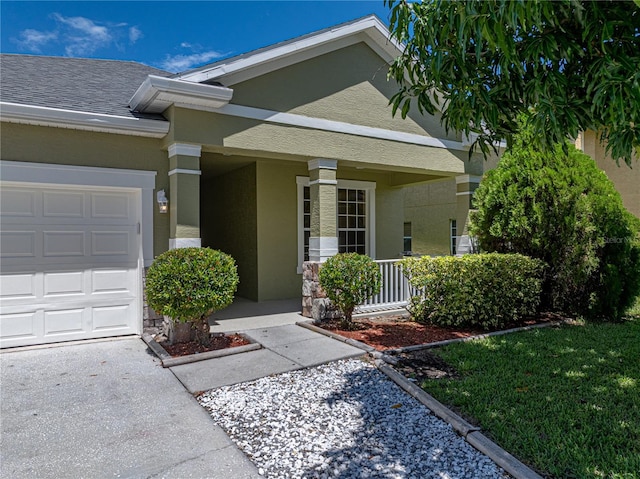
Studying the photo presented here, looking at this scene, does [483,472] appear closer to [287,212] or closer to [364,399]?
[364,399]

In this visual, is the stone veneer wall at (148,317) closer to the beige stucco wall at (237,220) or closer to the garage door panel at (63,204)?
the garage door panel at (63,204)

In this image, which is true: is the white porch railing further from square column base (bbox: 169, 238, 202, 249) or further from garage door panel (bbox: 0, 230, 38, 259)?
garage door panel (bbox: 0, 230, 38, 259)

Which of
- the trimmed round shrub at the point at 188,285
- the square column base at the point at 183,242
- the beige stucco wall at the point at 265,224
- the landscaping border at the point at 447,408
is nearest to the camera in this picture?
the landscaping border at the point at 447,408

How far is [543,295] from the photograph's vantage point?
27.5 feet

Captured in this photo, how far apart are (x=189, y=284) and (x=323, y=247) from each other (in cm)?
281

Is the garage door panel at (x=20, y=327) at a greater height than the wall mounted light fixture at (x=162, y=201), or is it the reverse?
the wall mounted light fixture at (x=162, y=201)

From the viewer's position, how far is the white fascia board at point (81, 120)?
5.53m

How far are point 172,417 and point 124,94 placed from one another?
19.2ft

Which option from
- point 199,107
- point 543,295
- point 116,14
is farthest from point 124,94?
point 543,295

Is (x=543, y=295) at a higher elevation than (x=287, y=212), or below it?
below

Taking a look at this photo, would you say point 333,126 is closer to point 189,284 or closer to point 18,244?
point 189,284

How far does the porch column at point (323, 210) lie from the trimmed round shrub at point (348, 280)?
28.6 inches


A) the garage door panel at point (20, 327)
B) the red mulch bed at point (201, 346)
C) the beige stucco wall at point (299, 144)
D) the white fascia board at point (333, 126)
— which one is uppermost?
the white fascia board at point (333, 126)

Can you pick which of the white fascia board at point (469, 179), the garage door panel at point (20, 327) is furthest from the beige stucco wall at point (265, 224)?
the garage door panel at point (20, 327)
